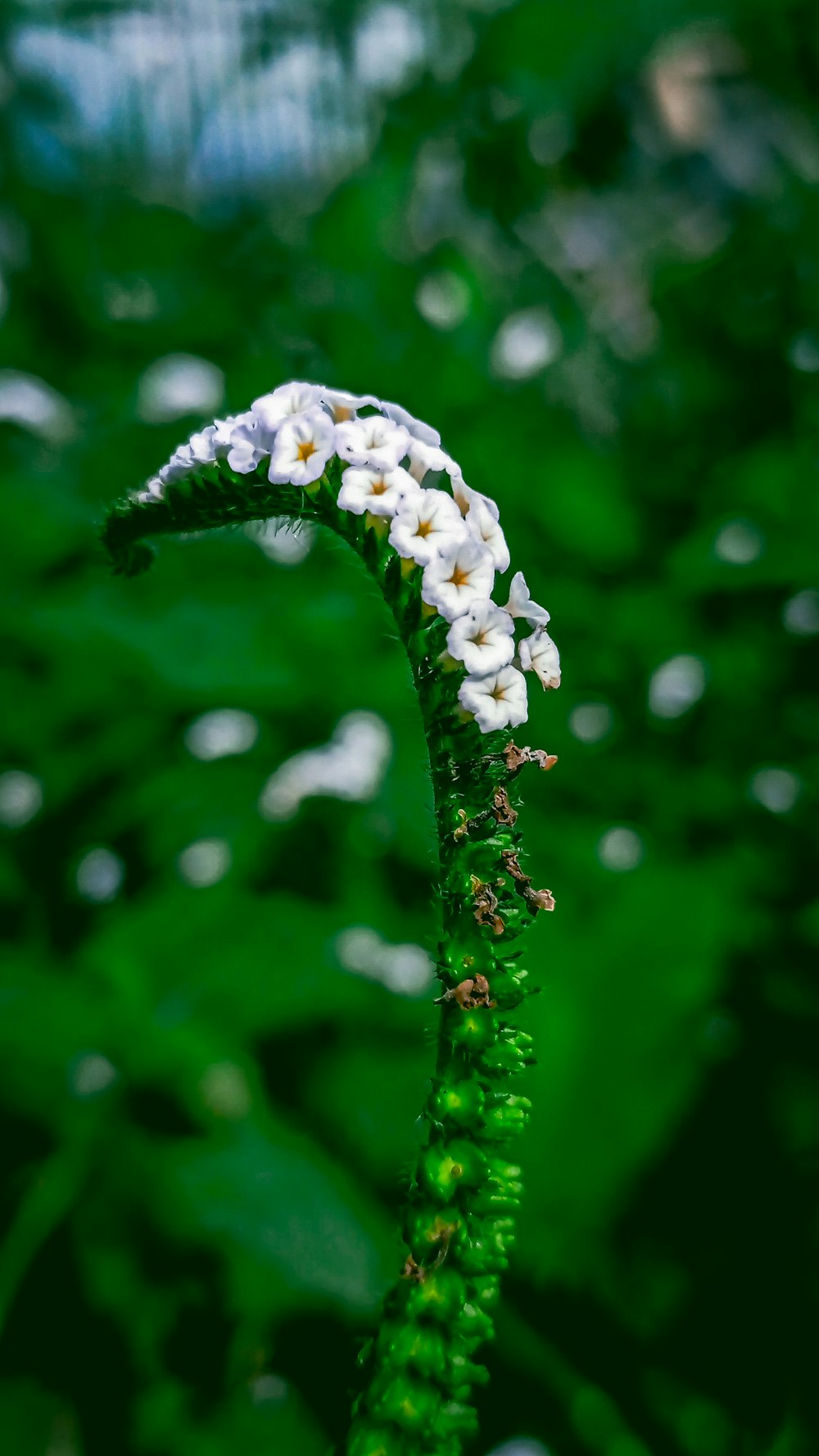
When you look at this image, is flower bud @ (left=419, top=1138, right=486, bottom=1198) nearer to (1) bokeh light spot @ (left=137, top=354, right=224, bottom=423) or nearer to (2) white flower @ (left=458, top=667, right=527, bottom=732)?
(2) white flower @ (left=458, top=667, right=527, bottom=732)

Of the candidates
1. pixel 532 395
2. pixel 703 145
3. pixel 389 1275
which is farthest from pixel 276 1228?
pixel 703 145

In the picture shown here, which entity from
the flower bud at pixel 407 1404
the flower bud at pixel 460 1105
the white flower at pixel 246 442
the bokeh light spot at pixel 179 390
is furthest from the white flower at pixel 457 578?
the bokeh light spot at pixel 179 390

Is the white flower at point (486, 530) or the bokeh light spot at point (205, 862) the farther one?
the bokeh light spot at point (205, 862)

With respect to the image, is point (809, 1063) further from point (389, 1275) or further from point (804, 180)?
point (804, 180)

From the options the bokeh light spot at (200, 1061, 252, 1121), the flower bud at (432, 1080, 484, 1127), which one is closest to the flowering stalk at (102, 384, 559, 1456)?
the flower bud at (432, 1080, 484, 1127)

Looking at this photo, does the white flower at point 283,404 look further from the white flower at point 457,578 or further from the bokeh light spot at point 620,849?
the bokeh light spot at point 620,849

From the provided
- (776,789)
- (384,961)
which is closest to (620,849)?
(776,789)
